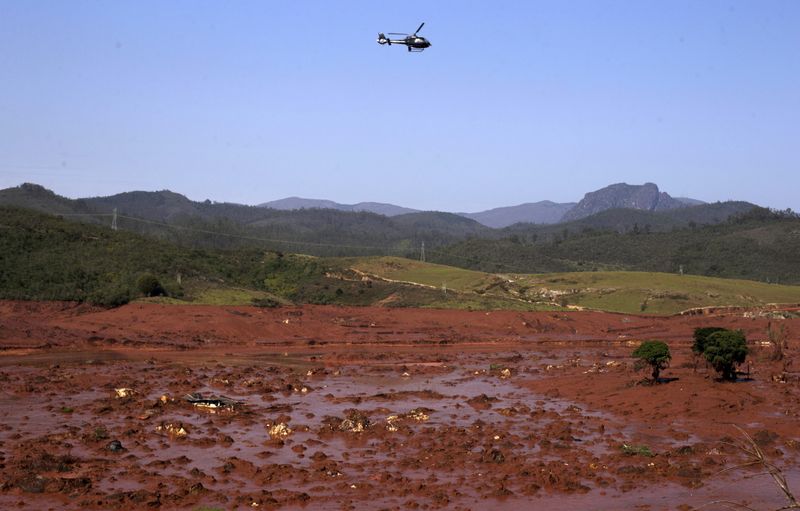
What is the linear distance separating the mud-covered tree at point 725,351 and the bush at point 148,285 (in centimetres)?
3917

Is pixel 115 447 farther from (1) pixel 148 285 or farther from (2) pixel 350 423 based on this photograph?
(1) pixel 148 285

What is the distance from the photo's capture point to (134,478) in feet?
56.7

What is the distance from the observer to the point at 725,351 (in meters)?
27.1

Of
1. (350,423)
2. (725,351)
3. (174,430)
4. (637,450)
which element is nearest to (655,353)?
(725,351)

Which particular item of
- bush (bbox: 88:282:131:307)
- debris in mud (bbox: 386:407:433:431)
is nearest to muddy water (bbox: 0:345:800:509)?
debris in mud (bbox: 386:407:433:431)

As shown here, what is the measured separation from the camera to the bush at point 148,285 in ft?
186

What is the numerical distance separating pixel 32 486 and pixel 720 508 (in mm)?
12669

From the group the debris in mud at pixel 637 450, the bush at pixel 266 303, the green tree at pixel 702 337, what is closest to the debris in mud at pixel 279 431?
the debris in mud at pixel 637 450

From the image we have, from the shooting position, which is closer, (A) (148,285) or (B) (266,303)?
(A) (148,285)

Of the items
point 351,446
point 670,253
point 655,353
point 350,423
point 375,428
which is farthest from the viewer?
point 670,253

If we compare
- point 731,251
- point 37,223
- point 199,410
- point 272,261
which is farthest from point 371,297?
point 731,251

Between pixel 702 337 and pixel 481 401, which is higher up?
pixel 702 337

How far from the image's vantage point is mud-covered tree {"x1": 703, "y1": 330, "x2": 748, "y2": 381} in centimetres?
2689

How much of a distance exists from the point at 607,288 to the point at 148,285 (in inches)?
1450
